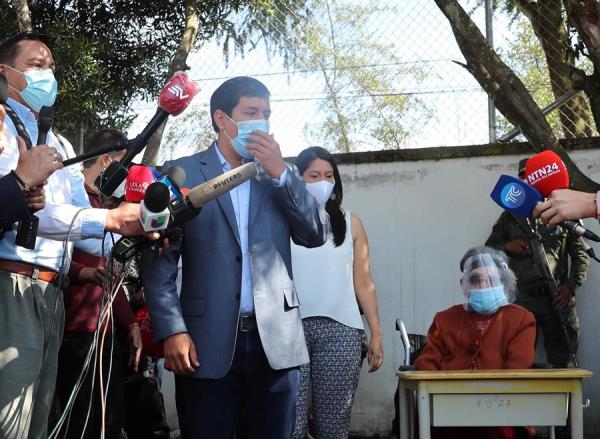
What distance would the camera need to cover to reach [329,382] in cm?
492

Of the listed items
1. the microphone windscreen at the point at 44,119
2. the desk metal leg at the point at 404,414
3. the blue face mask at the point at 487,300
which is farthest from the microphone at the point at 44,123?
the blue face mask at the point at 487,300

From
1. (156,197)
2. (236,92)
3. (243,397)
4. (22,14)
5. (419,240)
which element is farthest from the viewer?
(419,240)

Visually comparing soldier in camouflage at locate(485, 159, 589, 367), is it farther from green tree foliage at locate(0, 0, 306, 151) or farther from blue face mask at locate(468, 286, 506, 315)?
green tree foliage at locate(0, 0, 306, 151)

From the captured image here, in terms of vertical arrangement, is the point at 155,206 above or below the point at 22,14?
below

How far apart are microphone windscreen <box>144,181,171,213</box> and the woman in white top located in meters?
1.87

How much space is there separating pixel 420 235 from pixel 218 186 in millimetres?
4414

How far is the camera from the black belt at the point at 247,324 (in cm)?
362

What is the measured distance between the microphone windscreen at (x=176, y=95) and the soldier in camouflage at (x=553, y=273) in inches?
149

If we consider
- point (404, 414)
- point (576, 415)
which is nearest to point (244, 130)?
point (404, 414)

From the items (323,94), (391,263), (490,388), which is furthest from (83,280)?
(323,94)

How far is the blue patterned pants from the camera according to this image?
16.1 feet

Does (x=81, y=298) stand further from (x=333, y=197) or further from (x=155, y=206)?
(x=155, y=206)

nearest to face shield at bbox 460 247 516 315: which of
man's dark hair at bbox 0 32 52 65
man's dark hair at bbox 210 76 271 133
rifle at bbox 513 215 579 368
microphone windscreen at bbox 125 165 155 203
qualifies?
rifle at bbox 513 215 579 368

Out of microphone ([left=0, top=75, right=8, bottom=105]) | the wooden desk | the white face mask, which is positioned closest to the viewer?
microphone ([left=0, top=75, right=8, bottom=105])
